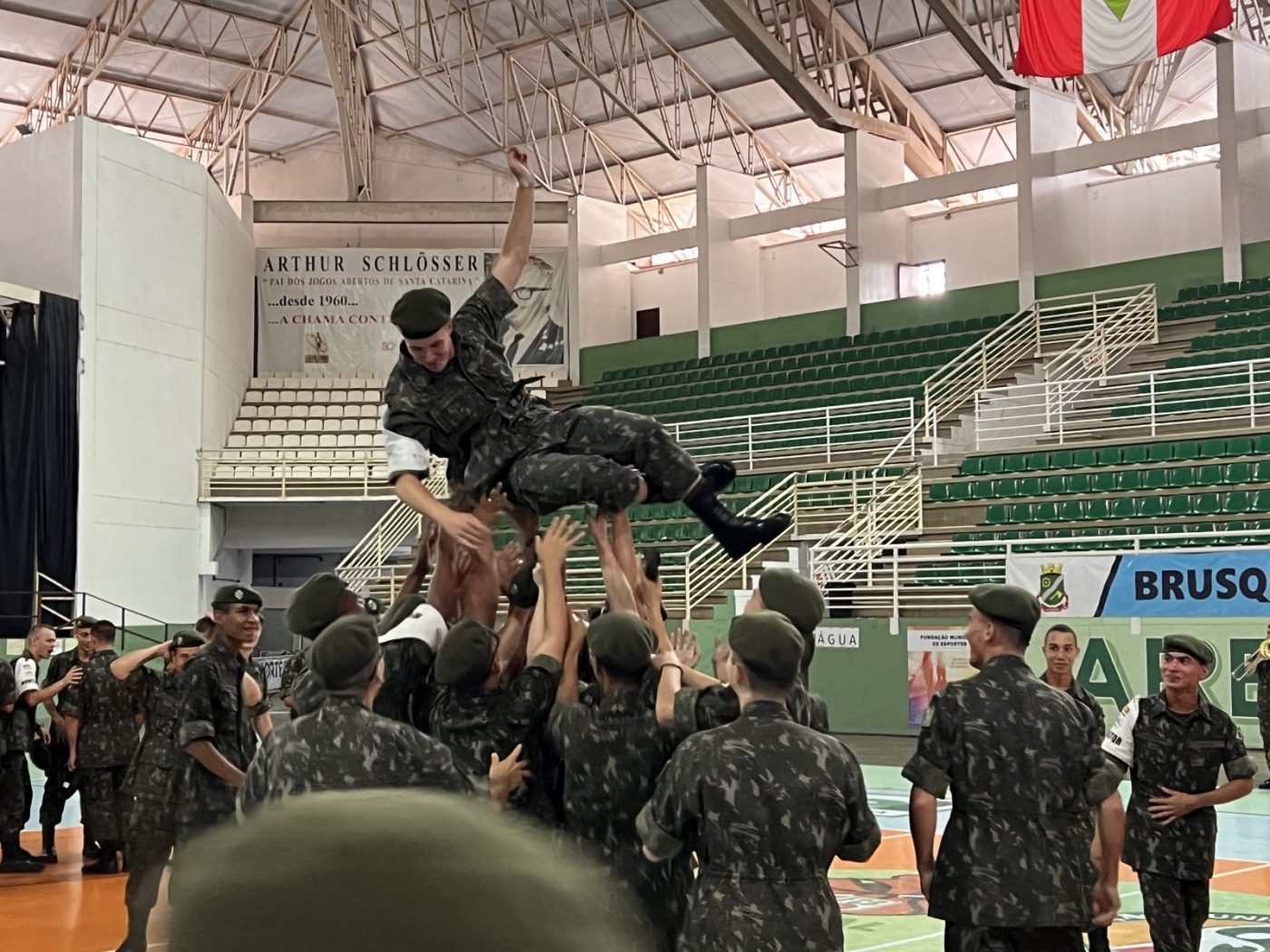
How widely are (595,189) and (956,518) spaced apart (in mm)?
16524

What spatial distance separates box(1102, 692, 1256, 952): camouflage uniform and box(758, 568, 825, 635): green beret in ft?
6.25

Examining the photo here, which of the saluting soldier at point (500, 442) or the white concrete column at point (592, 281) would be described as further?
the white concrete column at point (592, 281)

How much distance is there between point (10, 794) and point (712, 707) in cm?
750

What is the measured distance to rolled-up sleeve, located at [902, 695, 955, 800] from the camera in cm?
450

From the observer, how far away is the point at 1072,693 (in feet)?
19.4

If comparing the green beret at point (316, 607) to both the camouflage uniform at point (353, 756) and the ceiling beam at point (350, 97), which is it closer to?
the camouflage uniform at point (353, 756)

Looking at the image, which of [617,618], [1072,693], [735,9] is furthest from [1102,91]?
[617,618]

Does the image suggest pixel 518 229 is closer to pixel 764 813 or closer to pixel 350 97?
pixel 764 813

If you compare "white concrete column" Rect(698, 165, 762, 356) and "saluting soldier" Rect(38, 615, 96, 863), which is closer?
"saluting soldier" Rect(38, 615, 96, 863)

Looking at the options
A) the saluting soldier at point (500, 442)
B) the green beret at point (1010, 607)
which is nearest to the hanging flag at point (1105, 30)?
the green beret at point (1010, 607)

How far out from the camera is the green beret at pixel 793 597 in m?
4.38

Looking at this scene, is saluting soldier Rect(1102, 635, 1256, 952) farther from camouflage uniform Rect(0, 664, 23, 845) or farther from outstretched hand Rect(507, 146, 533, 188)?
camouflage uniform Rect(0, 664, 23, 845)

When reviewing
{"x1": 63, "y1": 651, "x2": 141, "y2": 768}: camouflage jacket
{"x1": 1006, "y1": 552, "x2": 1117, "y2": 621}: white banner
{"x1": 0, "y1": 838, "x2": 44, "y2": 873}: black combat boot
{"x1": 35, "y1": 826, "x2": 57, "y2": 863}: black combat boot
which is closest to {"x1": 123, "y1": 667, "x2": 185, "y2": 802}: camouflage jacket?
{"x1": 63, "y1": 651, "x2": 141, "y2": 768}: camouflage jacket

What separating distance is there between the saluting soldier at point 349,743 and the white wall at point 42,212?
20.9 metres
